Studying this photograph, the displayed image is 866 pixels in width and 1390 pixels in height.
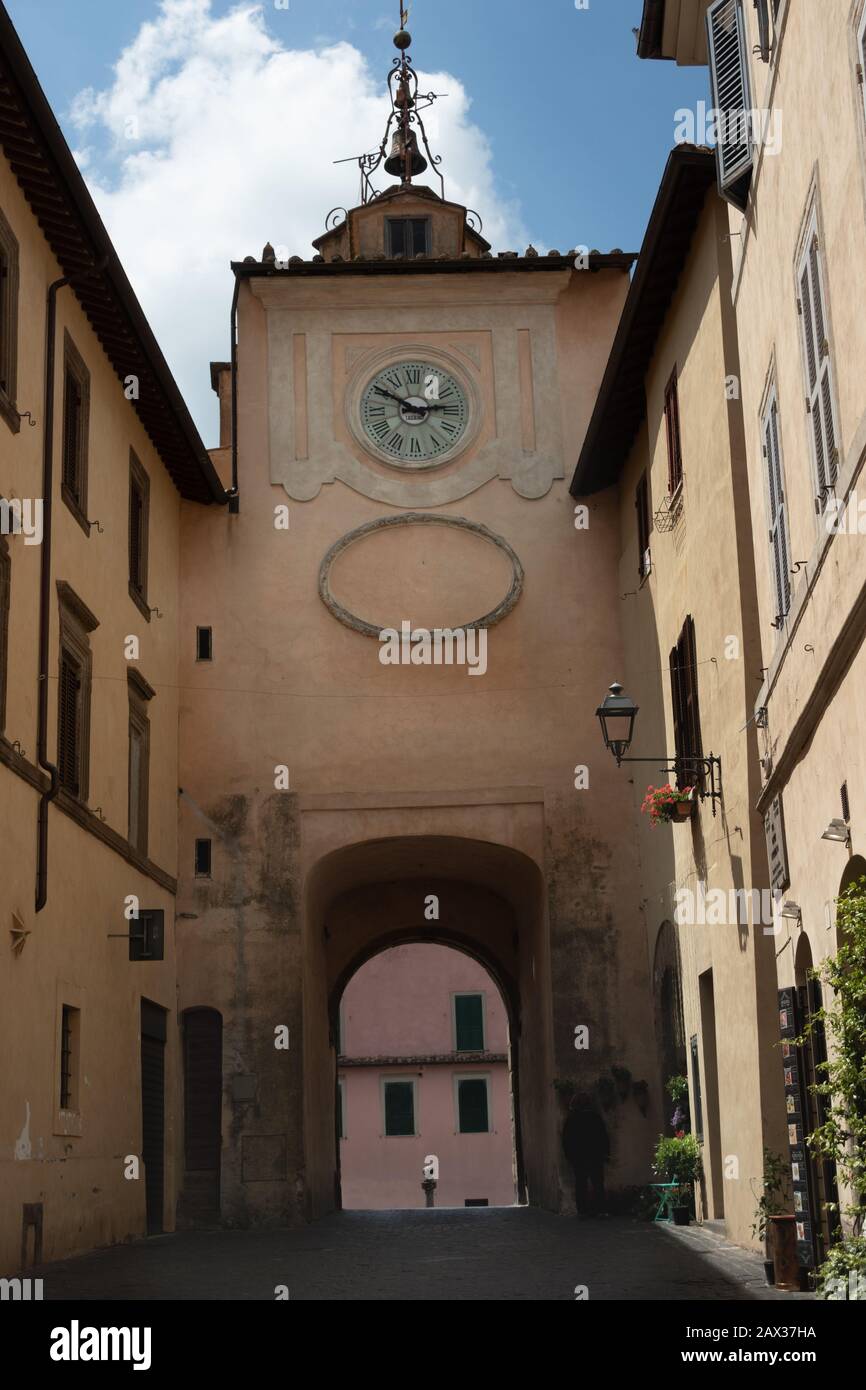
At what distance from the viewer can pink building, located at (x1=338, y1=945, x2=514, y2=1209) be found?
4475 cm

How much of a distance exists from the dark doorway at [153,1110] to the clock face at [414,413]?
7.77 meters

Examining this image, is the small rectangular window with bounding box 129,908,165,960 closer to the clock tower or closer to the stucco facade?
the stucco facade

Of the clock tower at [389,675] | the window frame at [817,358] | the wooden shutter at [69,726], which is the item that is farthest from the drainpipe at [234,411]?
the window frame at [817,358]

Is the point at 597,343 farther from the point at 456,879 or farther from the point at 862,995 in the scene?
the point at 862,995

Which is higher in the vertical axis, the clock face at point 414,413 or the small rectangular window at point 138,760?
the clock face at point 414,413

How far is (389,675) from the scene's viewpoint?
22266mm

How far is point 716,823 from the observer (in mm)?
16203

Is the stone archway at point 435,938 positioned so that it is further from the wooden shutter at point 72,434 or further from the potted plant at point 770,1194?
the potted plant at point 770,1194

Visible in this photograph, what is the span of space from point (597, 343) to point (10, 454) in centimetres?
1040

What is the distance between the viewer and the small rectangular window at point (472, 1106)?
4516 cm

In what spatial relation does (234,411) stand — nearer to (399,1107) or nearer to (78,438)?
(78,438)

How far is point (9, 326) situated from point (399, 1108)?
33.2 m

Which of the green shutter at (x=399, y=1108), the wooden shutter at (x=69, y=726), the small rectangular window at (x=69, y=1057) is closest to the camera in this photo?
the small rectangular window at (x=69, y=1057)
